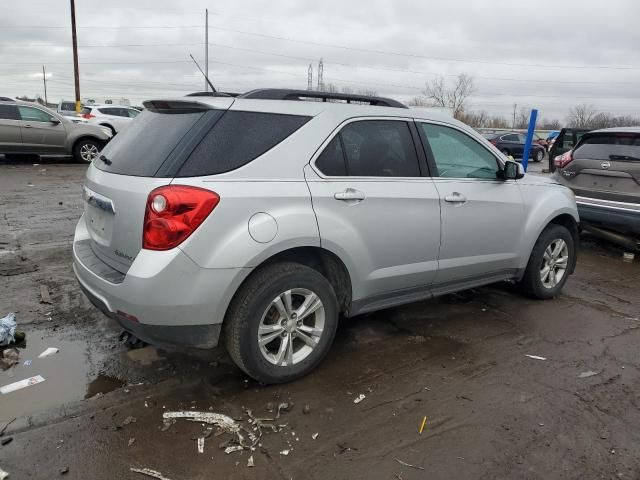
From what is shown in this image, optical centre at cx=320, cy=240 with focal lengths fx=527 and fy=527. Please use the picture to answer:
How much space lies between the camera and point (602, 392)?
3.36m

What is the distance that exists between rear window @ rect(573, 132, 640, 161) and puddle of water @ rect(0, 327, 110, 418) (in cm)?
620

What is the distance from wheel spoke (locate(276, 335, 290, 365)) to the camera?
3242mm

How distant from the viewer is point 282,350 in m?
3.25

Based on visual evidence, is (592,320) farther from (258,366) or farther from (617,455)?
(258,366)

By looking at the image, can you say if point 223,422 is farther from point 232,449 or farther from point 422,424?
point 422,424

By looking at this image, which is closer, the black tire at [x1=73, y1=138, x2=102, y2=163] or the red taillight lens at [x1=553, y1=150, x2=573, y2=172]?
the red taillight lens at [x1=553, y1=150, x2=573, y2=172]

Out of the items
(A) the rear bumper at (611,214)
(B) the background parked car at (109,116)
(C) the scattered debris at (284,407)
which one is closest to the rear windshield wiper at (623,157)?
(A) the rear bumper at (611,214)

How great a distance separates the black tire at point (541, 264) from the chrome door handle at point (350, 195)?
7.17 feet

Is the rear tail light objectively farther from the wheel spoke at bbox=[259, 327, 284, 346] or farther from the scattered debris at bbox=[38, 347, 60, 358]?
the scattered debris at bbox=[38, 347, 60, 358]

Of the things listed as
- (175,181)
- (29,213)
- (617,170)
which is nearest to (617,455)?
(175,181)

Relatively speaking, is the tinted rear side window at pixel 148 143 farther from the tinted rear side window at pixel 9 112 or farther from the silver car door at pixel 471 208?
the tinted rear side window at pixel 9 112

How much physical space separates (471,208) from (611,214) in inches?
133

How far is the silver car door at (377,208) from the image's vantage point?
3295mm

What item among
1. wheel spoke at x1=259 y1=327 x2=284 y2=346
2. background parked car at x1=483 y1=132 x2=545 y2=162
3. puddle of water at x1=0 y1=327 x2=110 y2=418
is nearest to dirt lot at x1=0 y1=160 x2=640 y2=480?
puddle of water at x1=0 y1=327 x2=110 y2=418
